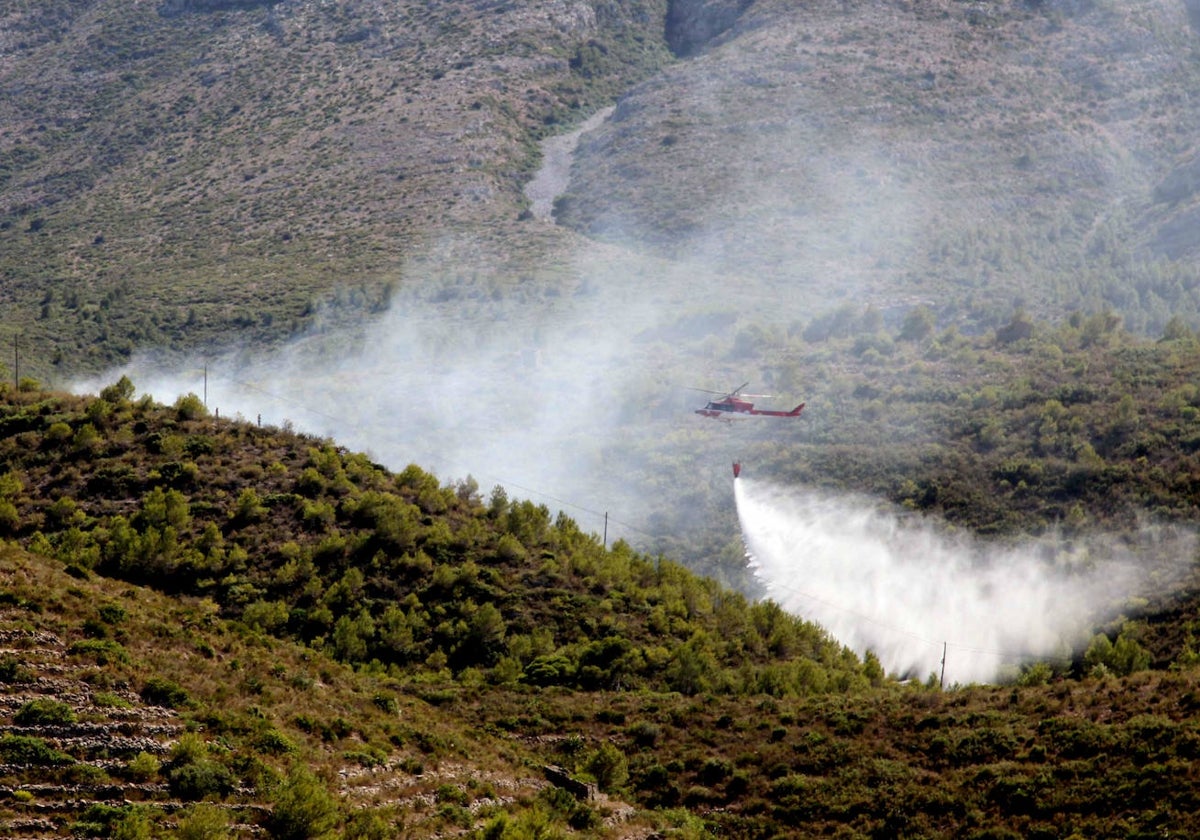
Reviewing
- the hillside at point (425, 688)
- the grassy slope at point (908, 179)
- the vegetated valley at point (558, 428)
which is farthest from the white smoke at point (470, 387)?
the hillside at point (425, 688)

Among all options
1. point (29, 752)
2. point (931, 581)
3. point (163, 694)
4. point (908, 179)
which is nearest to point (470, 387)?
point (931, 581)

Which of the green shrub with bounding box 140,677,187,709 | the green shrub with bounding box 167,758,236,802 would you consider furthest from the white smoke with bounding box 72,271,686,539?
the green shrub with bounding box 167,758,236,802

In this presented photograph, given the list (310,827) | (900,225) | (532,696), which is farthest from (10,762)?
(900,225)

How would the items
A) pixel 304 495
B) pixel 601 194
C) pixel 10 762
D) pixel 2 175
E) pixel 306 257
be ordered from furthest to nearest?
pixel 601 194 → pixel 2 175 → pixel 306 257 → pixel 304 495 → pixel 10 762

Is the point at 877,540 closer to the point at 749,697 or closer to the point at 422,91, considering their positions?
the point at 749,697

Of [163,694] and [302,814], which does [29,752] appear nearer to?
[163,694]
